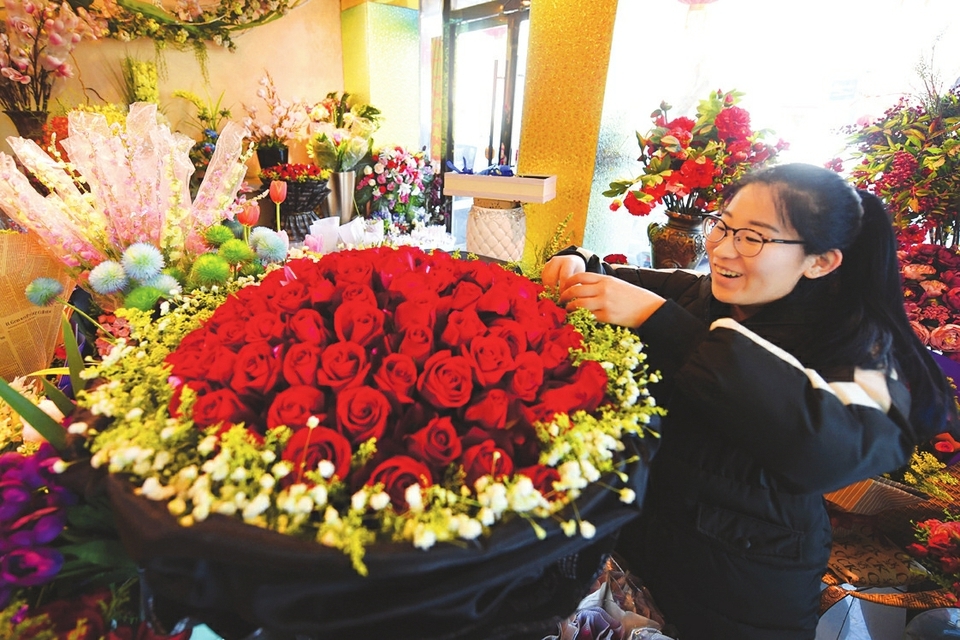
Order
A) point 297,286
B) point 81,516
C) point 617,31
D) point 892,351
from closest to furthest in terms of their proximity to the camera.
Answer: point 81,516 < point 297,286 < point 892,351 < point 617,31

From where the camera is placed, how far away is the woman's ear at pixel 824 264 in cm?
81

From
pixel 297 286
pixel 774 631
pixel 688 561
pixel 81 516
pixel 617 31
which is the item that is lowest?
pixel 774 631

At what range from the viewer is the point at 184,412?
50 centimetres

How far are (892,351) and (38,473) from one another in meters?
1.24

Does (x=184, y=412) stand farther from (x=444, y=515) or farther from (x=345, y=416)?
(x=444, y=515)

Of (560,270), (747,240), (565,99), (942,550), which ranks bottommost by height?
(942,550)

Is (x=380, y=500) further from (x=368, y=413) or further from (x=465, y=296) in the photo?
(x=465, y=296)

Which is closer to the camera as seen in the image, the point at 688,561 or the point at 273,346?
the point at 273,346

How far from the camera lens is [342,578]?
1.36 feet

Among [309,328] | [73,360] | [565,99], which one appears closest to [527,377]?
[309,328]

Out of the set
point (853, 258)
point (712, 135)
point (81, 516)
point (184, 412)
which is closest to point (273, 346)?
point (184, 412)

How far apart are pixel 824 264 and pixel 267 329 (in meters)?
0.91

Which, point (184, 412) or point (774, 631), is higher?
point (184, 412)

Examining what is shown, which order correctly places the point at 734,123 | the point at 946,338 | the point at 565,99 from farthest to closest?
the point at 565,99
the point at 734,123
the point at 946,338
